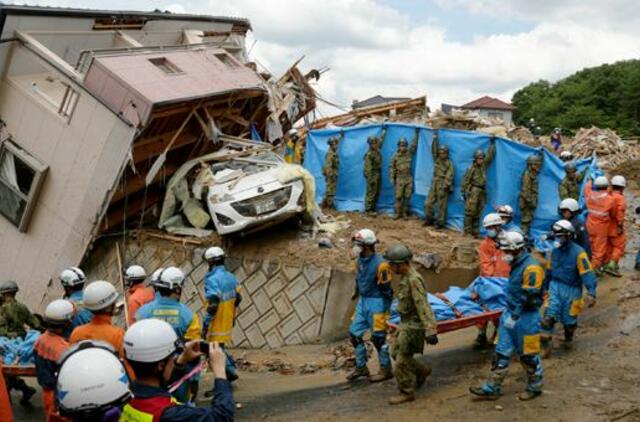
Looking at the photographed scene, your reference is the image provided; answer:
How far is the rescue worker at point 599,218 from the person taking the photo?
9.50 m

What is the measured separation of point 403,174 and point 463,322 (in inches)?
256

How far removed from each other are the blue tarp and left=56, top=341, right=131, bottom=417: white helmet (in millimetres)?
10118

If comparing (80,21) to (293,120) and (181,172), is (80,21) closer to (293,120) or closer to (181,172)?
(181,172)

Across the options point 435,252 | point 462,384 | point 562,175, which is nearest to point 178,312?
point 462,384

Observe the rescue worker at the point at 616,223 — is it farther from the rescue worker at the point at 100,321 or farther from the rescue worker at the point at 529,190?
the rescue worker at the point at 100,321

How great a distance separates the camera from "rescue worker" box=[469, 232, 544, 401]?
19.7 ft

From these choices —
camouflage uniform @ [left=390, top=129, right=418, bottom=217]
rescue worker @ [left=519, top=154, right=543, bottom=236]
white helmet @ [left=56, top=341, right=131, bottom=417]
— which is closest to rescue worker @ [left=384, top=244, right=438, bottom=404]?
white helmet @ [left=56, top=341, right=131, bottom=417]

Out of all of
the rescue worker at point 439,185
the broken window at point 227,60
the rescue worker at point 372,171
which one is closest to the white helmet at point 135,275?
the rescue worker at point 439,185

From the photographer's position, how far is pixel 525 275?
602 centimetres

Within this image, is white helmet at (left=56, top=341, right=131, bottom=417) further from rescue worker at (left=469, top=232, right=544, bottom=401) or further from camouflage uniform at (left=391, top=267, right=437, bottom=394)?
rescue worker at (left=469, top=232, right=544, bottom=401)

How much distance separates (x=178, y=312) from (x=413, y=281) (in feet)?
7.93

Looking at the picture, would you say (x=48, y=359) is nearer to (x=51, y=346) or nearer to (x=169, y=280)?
(x=51, y=346)

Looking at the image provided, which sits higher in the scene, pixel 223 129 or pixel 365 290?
pixel 223 129

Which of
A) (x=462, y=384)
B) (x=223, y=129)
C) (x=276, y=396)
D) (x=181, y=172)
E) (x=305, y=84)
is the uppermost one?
(x=305, y=84)
